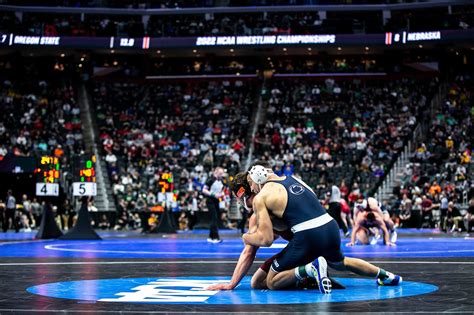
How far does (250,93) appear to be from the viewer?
44906 mm

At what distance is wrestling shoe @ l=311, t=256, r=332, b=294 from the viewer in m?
8.45

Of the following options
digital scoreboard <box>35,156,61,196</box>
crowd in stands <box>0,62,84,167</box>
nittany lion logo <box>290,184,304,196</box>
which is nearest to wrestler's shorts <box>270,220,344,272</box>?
nittany lion logo <box>290,184,304,196</box>

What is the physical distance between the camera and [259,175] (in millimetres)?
8984

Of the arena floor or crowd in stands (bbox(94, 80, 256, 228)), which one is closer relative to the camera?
the arena floor

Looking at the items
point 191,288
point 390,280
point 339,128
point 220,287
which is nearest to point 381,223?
point 390,280

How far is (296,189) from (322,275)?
98cm

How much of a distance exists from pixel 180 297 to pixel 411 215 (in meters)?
26.7

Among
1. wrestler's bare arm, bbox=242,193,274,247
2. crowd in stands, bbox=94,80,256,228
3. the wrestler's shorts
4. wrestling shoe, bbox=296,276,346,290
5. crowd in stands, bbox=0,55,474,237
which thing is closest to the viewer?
wrestler's bare arm, bbox=242,193,274,247

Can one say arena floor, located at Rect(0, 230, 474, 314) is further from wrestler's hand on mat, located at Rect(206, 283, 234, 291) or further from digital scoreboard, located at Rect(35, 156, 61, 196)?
digital scoreboard, located at Rect(35, 156, 61, 196)

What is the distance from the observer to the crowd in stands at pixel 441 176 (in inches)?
1256

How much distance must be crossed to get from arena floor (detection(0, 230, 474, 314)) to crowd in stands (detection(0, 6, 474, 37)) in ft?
95.1

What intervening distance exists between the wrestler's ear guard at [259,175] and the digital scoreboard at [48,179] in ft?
46.4

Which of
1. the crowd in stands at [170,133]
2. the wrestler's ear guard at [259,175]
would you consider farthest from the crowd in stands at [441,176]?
the wrestler's ear guard at [259,175]

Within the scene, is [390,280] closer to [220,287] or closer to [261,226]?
[261,226]
